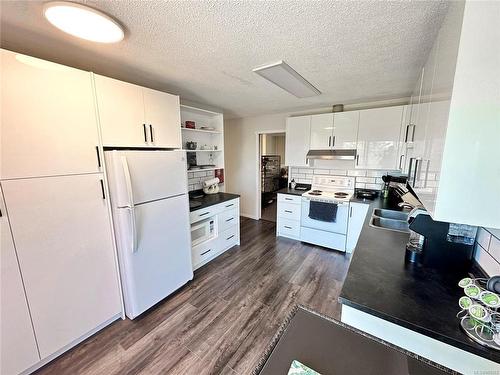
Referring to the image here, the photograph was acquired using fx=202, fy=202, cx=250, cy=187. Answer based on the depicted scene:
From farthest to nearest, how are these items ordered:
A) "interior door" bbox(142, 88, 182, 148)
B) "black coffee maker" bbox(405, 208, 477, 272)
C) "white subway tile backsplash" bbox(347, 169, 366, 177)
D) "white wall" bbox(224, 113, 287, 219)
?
"white wall" bbox(224, 113, 287, 219)
"white subway tile backsplash" bbox(347, 169, 366, 177)
"interior door" bbox(142, 88, 182, 148)
"black coffee maker" bbox(405, 208, 477, 272)

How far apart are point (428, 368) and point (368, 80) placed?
93.5 inches

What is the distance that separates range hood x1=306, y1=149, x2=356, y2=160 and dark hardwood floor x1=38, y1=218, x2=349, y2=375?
1490 mm

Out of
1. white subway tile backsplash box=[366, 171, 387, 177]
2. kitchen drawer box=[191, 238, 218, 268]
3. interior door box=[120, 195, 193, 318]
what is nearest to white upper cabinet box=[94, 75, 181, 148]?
interior door box=[120, 195, 193, 318]

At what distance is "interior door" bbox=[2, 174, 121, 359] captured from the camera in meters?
1.34

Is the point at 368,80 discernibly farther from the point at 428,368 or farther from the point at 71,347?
the point at 71,347

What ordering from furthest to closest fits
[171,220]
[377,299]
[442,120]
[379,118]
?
1. [379,118]
2. [171,220]
3. [377,299]
4. [442,120]

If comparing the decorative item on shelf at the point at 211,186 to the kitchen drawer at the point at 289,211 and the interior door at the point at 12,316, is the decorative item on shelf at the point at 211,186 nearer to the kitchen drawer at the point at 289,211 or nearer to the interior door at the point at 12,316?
the kitchen drawer at the point at 289,211

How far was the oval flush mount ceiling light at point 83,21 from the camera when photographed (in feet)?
3.32

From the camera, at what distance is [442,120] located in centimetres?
81

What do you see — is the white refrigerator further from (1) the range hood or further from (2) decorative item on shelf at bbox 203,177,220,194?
(1) the range hood

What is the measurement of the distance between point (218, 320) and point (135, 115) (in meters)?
2.08

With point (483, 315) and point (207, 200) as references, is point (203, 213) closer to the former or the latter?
point (207, 200)

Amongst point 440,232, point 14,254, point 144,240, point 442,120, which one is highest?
point 442,120

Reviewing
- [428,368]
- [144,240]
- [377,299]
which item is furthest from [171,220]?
[428,368]
